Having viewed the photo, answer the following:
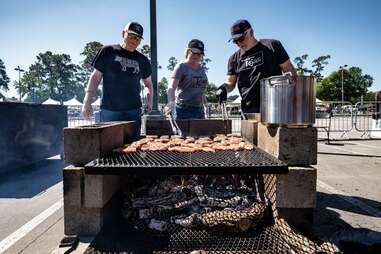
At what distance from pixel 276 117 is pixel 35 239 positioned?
7.62ft

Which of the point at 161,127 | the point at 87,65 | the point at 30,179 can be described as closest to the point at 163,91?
the point at 87,65

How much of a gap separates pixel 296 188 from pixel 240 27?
2064 millimetres

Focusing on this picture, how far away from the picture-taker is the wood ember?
2.16 m

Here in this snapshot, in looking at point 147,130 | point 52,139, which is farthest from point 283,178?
point 52,139

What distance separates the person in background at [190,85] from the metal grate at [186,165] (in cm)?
204

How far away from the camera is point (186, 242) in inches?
77.8

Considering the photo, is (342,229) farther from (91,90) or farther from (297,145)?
(91,90)

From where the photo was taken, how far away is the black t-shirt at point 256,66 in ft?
11.3

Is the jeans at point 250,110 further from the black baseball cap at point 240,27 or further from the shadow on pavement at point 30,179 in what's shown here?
the shadow on pavement at point 30,179

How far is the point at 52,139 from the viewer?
677 cm

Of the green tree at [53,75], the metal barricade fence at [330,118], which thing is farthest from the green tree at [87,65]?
the metal barricade fence at [330,118]

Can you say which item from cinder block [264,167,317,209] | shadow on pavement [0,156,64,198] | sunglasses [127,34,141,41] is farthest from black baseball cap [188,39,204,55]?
shadow on pavement [0,156,64,198]

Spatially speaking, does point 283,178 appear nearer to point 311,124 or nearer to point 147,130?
point 311,124

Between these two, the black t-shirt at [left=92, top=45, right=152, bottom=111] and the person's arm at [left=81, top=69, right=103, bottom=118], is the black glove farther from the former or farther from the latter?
the person's arm at [left=81, top=69, right=103, bottom=118]
